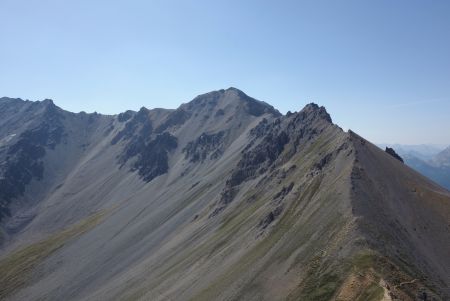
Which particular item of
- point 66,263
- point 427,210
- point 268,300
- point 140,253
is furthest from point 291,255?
point 66,263

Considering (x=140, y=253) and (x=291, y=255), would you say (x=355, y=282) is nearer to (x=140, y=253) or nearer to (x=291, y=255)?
(x=291, y=255)

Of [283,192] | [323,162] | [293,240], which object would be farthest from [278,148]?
[293,240]

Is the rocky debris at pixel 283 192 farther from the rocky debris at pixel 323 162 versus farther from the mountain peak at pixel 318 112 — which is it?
the mountain peak at pixel 318 112

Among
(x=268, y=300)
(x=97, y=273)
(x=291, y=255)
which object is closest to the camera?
(x=268, y=300)

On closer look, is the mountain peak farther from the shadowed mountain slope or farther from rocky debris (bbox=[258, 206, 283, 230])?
rocky debris (bbox=[258, 206, 283, 230])

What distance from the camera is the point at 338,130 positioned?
510ft

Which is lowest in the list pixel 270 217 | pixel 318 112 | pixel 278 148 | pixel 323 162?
pixel 270 217

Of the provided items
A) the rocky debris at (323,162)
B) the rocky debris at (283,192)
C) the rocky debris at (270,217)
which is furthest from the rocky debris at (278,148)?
the rocky debris at (270,217)

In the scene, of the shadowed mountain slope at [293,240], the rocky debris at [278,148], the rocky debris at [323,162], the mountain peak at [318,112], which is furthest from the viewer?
the mountain peak at [318,112]

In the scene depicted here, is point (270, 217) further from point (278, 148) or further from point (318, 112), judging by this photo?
point (318, 112)

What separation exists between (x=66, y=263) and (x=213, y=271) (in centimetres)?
10960

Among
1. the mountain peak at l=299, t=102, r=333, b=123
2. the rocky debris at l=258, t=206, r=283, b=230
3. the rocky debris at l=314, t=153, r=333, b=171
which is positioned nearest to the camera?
the rocky debris at l=258, t=206, r=283, b=230

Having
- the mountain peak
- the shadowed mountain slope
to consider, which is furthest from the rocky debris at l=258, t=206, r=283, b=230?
the mountain peak

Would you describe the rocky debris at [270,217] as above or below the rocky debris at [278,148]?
below
